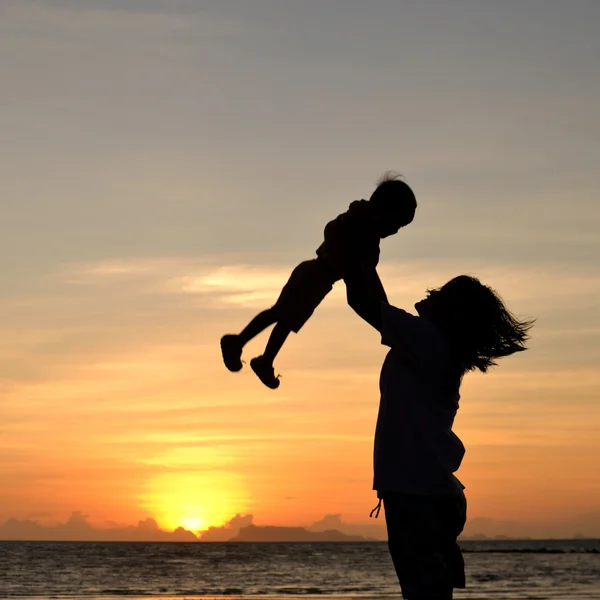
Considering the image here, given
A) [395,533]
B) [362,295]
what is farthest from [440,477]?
[362,295]

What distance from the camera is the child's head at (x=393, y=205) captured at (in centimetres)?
411

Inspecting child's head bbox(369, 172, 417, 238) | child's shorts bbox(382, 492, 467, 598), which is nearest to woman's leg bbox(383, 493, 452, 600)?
child's shorts bbox(382, 492, 467, 598)

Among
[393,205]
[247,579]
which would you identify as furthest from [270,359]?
[247,579]

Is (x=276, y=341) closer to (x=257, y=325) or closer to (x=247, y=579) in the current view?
(x=257, y=325)

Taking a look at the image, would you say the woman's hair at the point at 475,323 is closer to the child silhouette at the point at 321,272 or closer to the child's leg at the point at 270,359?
the child silhouette at the point at 321,272

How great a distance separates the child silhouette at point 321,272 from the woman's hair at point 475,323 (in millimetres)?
360

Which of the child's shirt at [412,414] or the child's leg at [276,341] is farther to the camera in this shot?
the child's leg at [276,341]

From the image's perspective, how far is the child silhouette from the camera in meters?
3.62

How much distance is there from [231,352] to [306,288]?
554mm

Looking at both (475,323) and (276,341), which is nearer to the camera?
(475,323)

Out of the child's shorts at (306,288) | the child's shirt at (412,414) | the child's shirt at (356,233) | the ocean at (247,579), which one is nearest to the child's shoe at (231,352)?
the child's shorts at (306,288)

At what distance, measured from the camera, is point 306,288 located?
458 centimetres

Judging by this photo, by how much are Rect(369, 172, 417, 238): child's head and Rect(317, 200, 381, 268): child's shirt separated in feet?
0.15

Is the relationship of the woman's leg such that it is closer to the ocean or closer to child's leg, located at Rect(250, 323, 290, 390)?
child's leg, located at Rect(250, 323, 290, 390)
